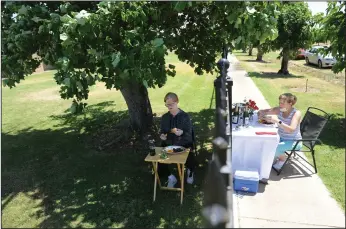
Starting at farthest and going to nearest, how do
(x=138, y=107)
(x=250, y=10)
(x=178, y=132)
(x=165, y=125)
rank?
(x=138, y=107)
(x=165, y=125)
(x=178, y=132)
(x=250, y=10)

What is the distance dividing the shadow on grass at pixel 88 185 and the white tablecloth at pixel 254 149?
879 millimetres

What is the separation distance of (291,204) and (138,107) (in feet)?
14.7

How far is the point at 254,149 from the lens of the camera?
4734 mm

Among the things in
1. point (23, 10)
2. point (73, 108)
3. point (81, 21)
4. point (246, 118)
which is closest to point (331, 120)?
point (246, 118)

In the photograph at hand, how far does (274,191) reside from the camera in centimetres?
454

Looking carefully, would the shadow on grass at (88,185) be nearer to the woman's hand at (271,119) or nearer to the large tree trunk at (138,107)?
the large tree trunk at (138,107)

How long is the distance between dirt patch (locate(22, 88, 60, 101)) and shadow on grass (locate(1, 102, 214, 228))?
21.3 feet

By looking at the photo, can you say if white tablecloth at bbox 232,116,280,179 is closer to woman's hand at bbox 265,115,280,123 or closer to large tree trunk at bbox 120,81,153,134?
woman's hand at bbox 265,115,280,123

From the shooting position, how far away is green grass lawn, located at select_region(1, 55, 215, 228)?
14.5ft

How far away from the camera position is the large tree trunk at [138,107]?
741cm

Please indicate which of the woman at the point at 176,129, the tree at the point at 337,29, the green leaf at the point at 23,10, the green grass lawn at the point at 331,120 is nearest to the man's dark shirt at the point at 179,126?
the woman at the point at 176,129

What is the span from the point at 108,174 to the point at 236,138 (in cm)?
259

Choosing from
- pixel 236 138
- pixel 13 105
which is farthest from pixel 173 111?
pixel 13 105

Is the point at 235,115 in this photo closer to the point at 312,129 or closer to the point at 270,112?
the point at 270,112
